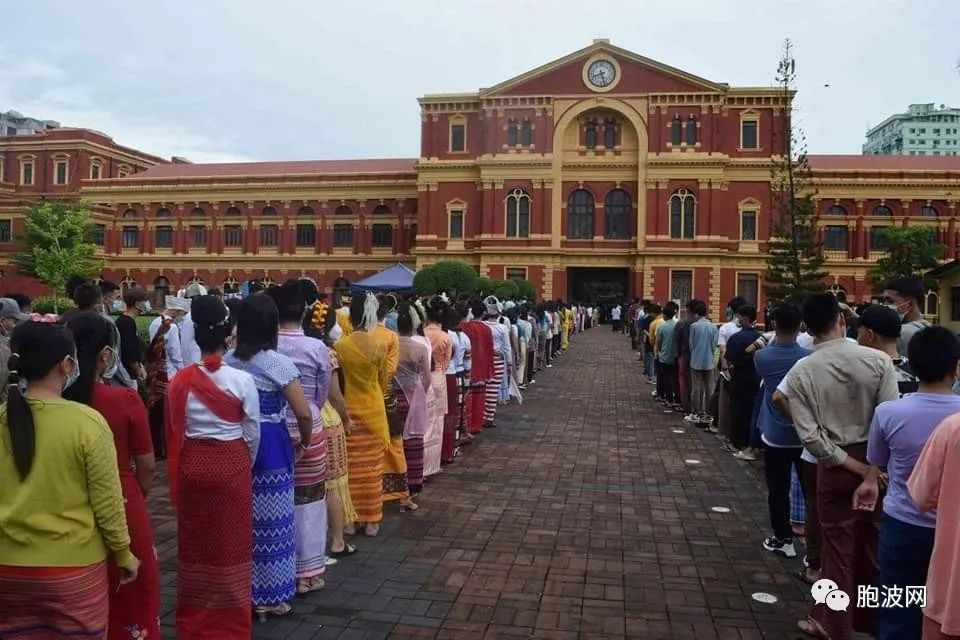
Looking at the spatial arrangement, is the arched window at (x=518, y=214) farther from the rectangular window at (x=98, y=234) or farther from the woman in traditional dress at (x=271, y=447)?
the woman in traditional dress at (x=271, y=447)

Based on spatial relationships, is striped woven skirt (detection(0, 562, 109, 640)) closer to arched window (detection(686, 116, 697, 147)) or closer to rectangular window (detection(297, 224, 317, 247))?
arched window (detection(686, 116, 697, 147))

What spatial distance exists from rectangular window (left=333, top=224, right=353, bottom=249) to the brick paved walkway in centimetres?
3493

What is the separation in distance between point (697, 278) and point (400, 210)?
1631cm

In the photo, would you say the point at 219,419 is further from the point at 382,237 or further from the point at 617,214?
the point at 382,237

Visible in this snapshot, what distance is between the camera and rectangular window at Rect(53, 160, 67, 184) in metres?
48.1

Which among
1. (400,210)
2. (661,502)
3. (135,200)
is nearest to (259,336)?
(661,502)

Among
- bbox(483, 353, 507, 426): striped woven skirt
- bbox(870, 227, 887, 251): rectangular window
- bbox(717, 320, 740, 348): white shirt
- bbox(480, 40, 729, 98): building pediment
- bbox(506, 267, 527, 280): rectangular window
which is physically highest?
bbox(480, 40, 729, 98): building pediment

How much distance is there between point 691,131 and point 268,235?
23.5 m

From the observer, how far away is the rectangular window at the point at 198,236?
43.4m

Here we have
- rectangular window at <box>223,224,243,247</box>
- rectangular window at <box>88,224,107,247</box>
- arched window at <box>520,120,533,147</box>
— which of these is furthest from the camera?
rectangular window at <box>88,224,107,247</box>

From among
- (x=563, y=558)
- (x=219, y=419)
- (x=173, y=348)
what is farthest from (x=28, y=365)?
(x=173, y=348)

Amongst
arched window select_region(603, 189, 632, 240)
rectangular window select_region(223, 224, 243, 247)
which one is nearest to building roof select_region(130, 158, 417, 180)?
rectangular window select_region(223, 224, 243, 247)

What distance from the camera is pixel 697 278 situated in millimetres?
36219

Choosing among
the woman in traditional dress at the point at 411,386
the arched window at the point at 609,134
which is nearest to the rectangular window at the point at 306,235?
the arched window at the point at 609,134
